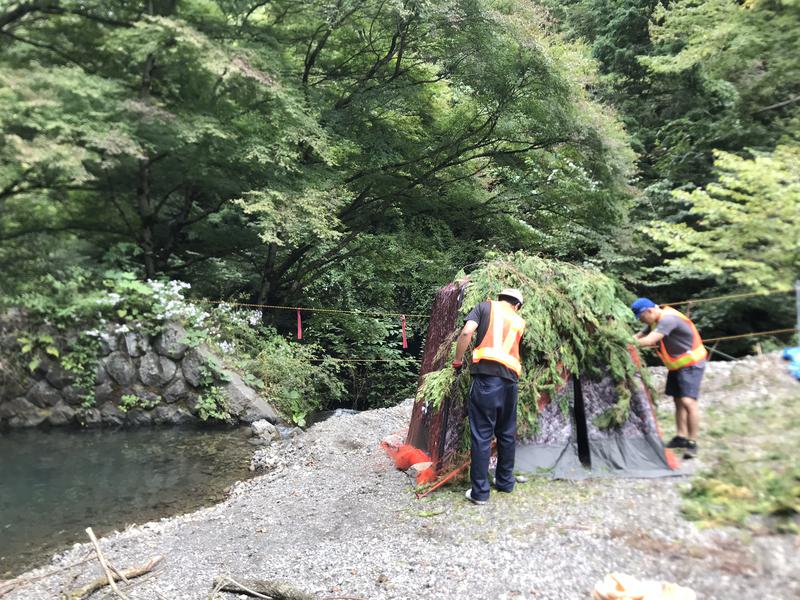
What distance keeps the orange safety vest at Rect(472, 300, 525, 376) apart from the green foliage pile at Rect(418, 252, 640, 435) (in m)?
0.42

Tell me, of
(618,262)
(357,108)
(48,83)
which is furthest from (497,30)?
(48,83)

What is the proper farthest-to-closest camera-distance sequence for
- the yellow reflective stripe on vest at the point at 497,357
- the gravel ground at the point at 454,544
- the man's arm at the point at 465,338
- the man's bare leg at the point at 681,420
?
the man's bare leg at the point at 681,420 < the man's arm at the point at 465,338 < the yellow reflective stripe on vest at the point at 497,357 < the gravel ground at the point at 454,544

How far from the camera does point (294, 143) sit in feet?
33.0

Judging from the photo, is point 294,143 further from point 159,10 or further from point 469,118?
point 469,118

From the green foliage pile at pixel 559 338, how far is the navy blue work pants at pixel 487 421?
365mm

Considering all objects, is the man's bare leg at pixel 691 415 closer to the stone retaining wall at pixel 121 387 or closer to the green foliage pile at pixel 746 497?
the green foliage pile at pixel 746 497

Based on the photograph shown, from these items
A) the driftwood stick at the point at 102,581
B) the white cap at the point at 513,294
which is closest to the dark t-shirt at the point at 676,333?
the white cap at the point at 513,294

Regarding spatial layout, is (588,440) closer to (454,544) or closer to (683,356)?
(683,356)

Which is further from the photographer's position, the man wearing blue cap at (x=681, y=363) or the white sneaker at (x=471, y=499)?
the man wearing blue cap at (x=681, y=363)

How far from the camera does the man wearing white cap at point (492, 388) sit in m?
4.42

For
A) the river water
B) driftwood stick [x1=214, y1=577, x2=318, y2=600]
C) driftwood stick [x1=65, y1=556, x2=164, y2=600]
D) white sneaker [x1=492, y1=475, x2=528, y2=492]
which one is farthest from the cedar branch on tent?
the river water

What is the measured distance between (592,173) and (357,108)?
17.6 feet

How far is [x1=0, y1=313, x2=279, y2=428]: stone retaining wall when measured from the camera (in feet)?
33.7

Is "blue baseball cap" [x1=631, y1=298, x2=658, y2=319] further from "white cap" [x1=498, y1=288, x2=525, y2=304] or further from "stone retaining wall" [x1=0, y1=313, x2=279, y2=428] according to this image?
"stone retaining wall" [x1=0, y1=313, x2=279, y2=428]
